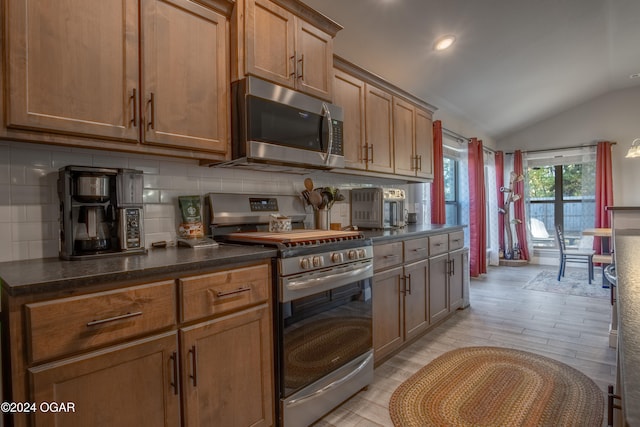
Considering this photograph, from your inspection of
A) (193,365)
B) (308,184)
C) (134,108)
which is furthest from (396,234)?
(134,108)

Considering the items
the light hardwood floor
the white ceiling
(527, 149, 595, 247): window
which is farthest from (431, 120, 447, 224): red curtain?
(527, 149, 595, 247): window

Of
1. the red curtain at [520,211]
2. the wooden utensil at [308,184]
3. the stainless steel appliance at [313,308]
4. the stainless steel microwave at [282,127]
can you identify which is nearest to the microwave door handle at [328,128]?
the stainless steel microwave at [282,127]

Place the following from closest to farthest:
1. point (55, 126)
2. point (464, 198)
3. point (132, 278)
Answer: point (132, 278)
point (55, 126)
point (464, 198)

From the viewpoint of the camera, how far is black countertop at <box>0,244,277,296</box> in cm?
102

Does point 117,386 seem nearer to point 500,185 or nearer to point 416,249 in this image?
point 416,249

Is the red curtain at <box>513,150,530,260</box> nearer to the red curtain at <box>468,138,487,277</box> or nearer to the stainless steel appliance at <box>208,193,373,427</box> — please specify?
the red curtain at <box>468,138,487,277</box>

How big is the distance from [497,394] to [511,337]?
1.04 metres

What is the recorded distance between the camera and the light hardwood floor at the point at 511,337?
2.01m

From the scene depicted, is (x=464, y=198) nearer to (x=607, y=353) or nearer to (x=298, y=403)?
(x=607, y=353)

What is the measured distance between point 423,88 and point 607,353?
2.86 metres

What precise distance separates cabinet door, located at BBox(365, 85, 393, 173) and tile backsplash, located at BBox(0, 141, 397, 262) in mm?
1161

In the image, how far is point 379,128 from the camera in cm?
297

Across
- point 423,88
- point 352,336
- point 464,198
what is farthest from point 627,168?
point 352,336

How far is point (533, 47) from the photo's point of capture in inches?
146
